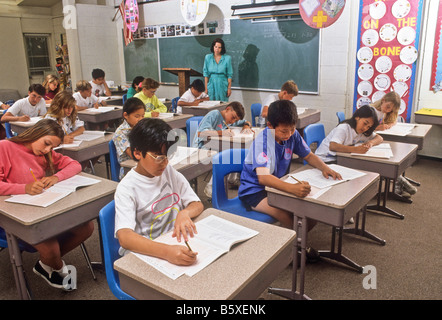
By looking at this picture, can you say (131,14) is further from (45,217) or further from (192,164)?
(45,217)

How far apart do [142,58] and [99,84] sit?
1906 mm

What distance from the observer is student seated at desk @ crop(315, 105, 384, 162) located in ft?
9.05

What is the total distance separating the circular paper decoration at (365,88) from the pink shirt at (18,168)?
4.22m

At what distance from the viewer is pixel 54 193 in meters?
1.95

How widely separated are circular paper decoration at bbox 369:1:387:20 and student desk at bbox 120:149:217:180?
137 inches

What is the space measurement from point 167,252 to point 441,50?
4623mm

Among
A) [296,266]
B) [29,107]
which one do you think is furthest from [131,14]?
[296,266]

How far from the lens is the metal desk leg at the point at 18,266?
1886mm

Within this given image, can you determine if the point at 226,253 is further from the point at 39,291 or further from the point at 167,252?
the point at 39,291

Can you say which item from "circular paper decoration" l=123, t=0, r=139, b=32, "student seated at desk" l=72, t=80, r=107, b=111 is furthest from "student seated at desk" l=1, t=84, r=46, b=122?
"circular paper decoration" l=123, t=0, r=139, b=32

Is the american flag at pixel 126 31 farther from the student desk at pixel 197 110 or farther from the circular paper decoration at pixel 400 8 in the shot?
the circular paper decoration at pixel 400 8

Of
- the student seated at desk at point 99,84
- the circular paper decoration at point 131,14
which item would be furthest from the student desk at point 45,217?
the circular paper decoration at point 131,14

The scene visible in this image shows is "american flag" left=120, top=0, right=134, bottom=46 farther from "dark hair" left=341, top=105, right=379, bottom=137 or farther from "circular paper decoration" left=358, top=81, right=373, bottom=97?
"dark hair" left=341, top=105, right=379, bottom=137
